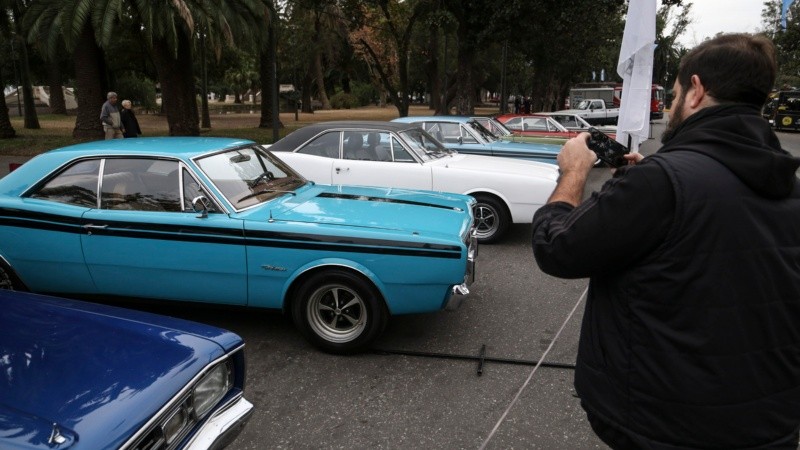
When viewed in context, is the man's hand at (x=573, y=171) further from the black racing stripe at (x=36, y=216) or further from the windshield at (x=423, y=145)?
the windshield at (x=423, y=145)

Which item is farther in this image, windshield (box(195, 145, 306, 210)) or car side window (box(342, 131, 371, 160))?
car side window (box(342, 131, 371, 160))

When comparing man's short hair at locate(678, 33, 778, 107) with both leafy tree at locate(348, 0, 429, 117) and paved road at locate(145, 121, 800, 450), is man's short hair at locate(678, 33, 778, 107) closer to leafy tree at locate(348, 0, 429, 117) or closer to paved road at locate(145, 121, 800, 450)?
paved road at locate(145, 121, 800, 450)

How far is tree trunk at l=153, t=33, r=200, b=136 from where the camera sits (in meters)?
18.0

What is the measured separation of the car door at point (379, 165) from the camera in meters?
7.39

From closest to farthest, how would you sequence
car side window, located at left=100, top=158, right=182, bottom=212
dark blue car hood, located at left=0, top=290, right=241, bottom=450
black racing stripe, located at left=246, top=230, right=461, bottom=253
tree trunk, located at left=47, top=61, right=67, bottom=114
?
dark blue car hood, located at left=0, top=290, right=241, bottom=450 < black racing stripe, located at left=246, top=230, right=461, bottom=253 < car side window, located at left=100, top=158, right=182, bottom=212 < tree trunk, located at left=47, top=61, right=67, bottom=114

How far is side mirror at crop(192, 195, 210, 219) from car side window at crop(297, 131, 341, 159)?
3465 millimetres

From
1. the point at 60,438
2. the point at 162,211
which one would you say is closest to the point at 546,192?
the point at 162,211

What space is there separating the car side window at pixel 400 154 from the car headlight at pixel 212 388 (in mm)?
5024

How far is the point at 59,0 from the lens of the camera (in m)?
15.9

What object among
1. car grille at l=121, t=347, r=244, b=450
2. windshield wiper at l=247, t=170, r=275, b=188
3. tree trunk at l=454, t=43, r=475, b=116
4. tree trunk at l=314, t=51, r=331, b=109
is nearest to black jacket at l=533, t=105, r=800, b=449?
car grille at l=121, t=347, r=244, b=450

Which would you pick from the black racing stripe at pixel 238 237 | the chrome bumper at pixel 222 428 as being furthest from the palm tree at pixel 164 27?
the chrome bumper at pixel 222 428

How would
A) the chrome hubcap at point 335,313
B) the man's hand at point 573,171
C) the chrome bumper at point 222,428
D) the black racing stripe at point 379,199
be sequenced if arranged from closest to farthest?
the man's hand at point 573,171, the chrome bumper at point 222,428, the chrome hubcap at point 335,313, the black racing stripe at point 379,199

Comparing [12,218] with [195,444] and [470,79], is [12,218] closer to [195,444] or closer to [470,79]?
[195,444]

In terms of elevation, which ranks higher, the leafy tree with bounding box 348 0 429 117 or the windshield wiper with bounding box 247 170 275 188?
the leafy tree with bounding box 348 0 429 117
